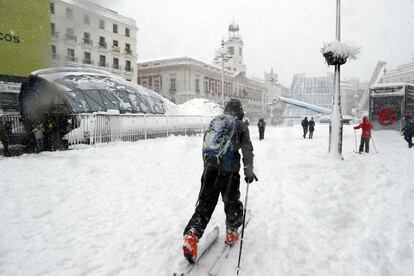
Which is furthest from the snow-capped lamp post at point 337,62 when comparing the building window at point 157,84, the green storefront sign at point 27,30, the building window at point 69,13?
the building window at point 157,84

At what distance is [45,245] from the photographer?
3.23 meters

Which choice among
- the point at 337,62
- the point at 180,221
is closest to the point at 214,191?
the point at 180,221

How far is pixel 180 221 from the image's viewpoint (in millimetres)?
4066

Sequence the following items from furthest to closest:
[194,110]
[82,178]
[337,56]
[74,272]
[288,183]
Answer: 1. [194,110]
2. [337,56]
3. [82,178]
4. [288,183]
5. [74,272]

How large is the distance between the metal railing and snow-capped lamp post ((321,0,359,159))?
376 inches

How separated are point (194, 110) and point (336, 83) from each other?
662 inches

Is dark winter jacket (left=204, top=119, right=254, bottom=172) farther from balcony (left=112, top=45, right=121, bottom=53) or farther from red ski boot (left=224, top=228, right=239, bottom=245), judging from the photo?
balcony (left=112, top=45, right=121, bottom=53)

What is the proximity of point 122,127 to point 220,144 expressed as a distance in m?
11.6

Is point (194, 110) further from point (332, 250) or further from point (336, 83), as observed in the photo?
point (332, 250)

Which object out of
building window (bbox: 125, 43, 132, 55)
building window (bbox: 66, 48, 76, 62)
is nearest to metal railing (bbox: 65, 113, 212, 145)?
building window (bbox: 125, 43, 132, 55)

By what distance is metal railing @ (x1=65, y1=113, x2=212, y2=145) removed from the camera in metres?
11.4

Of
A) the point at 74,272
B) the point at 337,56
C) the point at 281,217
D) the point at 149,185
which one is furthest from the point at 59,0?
the point at 337,56

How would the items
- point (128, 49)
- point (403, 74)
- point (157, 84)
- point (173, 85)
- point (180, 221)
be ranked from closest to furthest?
point (128, 49) → point (180, 221) → point (403, 74) → point (173, 85) → point (157, 84)

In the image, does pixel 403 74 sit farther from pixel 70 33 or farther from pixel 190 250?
pixel 70 33
